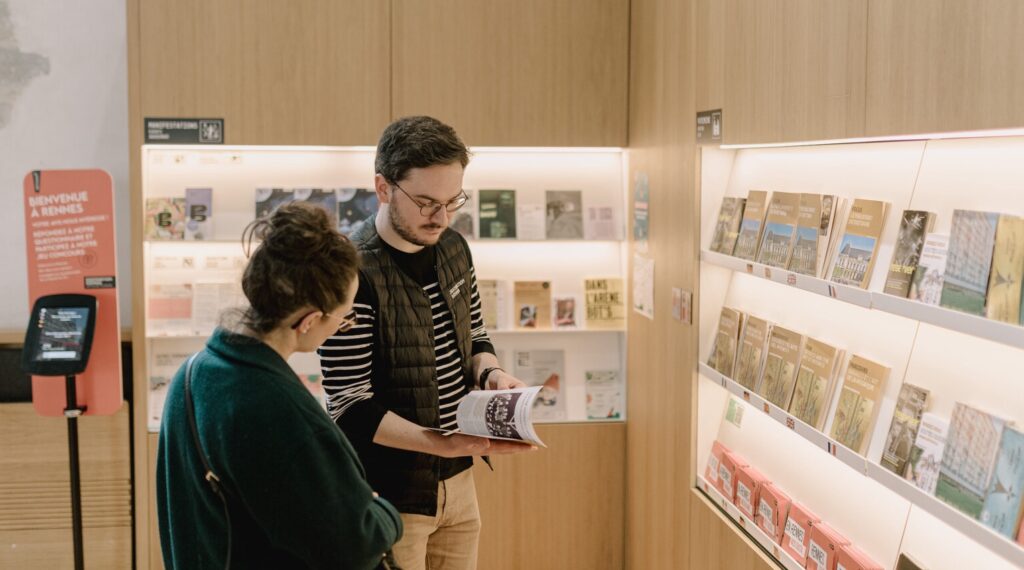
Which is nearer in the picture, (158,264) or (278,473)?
(278,473)

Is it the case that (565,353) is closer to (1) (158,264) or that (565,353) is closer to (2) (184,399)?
(1) (158,264)

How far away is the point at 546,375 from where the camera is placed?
4969mm

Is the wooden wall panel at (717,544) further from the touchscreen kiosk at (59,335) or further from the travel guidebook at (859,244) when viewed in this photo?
the touchscreen kiosk at (59,335)

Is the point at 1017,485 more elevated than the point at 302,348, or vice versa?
the point at 302,348

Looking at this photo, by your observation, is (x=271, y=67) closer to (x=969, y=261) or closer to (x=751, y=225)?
(x=751, y=225)

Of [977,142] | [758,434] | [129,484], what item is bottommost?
[129,484]

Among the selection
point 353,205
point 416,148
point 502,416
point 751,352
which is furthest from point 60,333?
point 751,352

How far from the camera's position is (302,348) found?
2018 mm

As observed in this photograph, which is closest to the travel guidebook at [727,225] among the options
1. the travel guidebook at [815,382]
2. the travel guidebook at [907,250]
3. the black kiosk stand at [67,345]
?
the travel guidebook at [815,382]

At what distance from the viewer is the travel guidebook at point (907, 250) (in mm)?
2428

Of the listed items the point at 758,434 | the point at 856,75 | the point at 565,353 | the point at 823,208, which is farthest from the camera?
the point at 565,353

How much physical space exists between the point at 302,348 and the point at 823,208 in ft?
5.13

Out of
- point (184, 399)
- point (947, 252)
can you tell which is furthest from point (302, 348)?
point (947, 252)

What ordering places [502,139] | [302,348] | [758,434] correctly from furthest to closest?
[502,139] < [758,434] < [302,348]
